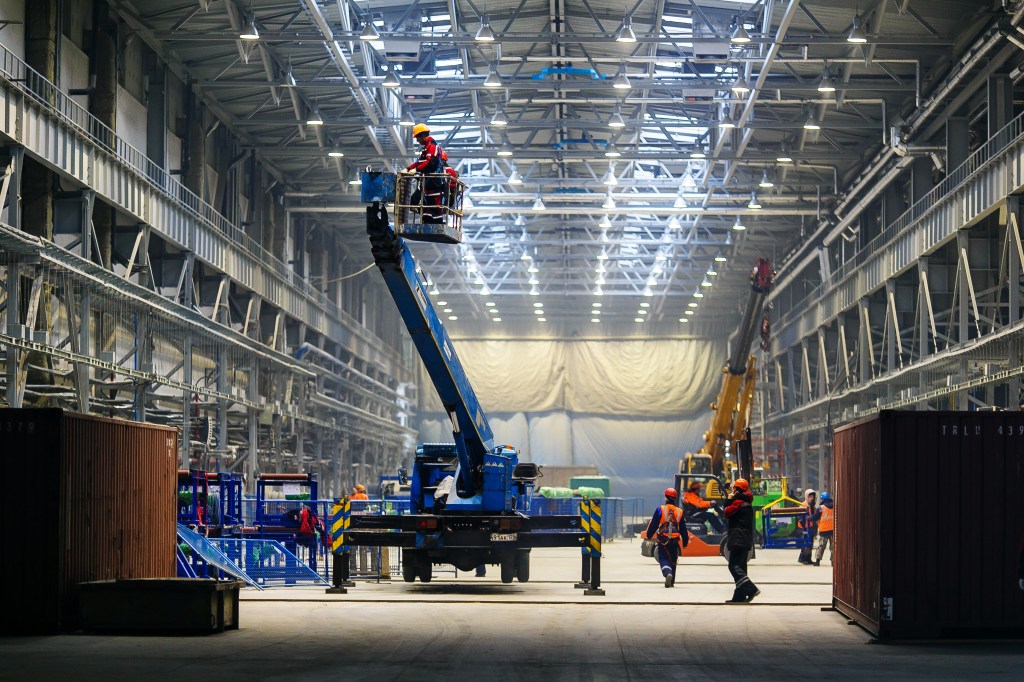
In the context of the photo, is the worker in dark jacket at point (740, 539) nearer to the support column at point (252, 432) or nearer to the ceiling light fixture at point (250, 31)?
the ceiling light fixture at point (250, 31)

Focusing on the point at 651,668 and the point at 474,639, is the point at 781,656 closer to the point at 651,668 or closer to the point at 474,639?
the point at 651,668

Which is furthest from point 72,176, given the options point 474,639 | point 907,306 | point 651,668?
point 907,306

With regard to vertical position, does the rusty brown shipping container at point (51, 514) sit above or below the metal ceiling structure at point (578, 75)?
below

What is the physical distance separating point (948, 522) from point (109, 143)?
23.2 meters

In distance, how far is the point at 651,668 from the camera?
12906mm

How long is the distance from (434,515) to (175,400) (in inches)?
727

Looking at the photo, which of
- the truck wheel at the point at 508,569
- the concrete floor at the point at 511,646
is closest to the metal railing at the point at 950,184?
the concrete floor at the point at 511,646

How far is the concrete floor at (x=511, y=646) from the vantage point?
41.1 ft

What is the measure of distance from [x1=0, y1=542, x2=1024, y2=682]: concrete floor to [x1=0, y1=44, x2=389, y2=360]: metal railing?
11.6 m

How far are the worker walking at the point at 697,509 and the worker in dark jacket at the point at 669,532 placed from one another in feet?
20.0

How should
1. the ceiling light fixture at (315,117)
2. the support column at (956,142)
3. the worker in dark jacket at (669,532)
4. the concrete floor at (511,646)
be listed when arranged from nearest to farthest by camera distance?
1. the concrete floor at (511,646)
2. the worker in dark jacket at (669,532)
3. the support column at (956,142)
4. the ceiling light fixture at (315,117)

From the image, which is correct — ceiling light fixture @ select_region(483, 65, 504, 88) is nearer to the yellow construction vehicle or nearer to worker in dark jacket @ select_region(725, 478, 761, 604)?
the yellow construction vehicle

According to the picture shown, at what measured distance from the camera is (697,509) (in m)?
32.6

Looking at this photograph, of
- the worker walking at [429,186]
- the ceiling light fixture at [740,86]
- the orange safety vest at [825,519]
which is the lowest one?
the orange safety vest at [825,519]
